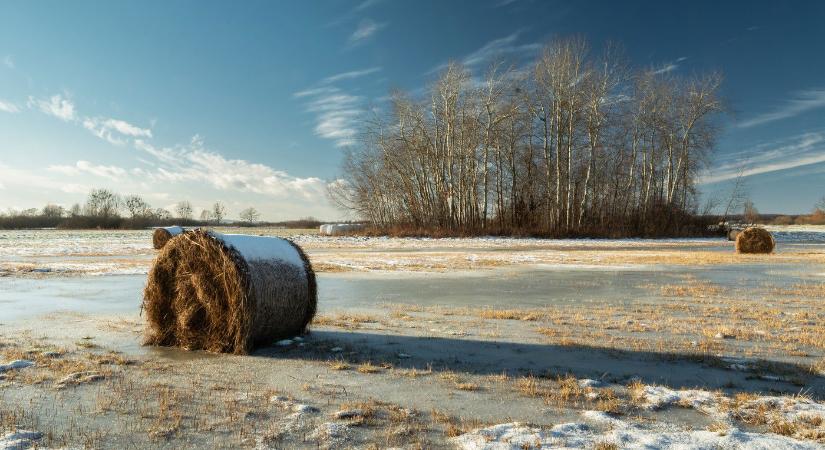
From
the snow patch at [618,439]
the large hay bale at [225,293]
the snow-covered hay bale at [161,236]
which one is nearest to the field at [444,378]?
the snow patch at [618,439]

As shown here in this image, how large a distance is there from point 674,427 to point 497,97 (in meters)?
38.7

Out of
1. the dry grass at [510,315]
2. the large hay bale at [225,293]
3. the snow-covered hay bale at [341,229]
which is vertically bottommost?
the dry grass at [510,315]

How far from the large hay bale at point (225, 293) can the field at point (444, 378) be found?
283 mm

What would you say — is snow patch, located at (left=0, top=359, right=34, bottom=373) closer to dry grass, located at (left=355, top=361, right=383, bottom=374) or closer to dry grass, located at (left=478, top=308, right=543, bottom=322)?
dry grass, located at (left=355, top=361, right=383, bottom=374)

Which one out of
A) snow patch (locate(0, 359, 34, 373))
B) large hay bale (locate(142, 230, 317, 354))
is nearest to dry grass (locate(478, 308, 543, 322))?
large hay bale (locate(142, 230, 317, 354))

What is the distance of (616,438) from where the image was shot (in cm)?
378

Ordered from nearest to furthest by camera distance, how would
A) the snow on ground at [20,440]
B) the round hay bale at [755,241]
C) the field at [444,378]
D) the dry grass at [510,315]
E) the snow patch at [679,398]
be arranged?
the snow on ground at [20,440], the field at [444,378], the snow patch at [679,398], the dry grass at [510,315], the round hay bale at [755,241]

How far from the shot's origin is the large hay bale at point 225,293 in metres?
6.43

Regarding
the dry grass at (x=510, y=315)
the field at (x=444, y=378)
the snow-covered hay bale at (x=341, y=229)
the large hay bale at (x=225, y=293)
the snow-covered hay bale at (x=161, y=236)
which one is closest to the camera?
the field at (x=444, y=378)

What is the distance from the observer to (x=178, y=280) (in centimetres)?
704

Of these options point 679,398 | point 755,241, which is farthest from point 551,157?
point 679,398

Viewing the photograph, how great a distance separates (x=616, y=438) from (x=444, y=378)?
74.8 inches

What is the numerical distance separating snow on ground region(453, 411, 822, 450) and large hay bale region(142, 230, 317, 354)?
3515 mm

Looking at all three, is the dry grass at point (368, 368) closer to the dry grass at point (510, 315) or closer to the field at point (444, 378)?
the field at point (444, 378)
